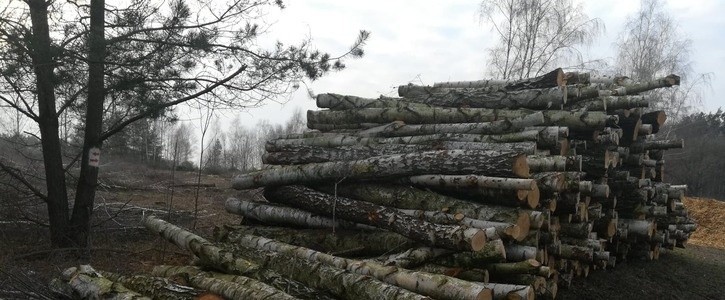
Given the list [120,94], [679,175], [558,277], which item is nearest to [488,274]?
[558,277]

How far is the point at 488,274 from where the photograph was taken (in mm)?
4867

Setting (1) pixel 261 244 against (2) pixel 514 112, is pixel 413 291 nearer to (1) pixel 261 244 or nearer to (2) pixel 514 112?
(1) pixel 261 244

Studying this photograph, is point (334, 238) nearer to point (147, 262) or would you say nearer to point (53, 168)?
point (147, 262)

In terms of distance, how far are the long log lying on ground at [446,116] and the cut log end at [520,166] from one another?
1665 mm

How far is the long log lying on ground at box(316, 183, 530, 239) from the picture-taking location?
16.8 feet

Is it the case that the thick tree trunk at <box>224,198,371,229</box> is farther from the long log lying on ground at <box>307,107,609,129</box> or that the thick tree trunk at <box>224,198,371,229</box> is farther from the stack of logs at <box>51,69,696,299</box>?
the long log lying on ground at <box>307,107,609,129</box>

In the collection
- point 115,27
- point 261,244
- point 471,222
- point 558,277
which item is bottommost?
point 558,277

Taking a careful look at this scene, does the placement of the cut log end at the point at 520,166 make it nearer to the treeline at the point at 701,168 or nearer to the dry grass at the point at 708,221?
the dry grass at the point at 708,221

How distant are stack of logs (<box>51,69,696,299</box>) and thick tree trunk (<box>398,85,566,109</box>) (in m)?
0.02

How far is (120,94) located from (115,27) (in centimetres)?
82

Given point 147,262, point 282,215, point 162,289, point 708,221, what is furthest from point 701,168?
point 162,289

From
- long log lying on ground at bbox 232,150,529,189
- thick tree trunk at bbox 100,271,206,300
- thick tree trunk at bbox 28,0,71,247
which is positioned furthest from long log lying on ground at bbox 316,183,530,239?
thick tree trunk at bbox 28,0,71,247

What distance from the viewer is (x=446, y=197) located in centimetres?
564

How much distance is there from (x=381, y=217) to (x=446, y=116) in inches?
99.7
